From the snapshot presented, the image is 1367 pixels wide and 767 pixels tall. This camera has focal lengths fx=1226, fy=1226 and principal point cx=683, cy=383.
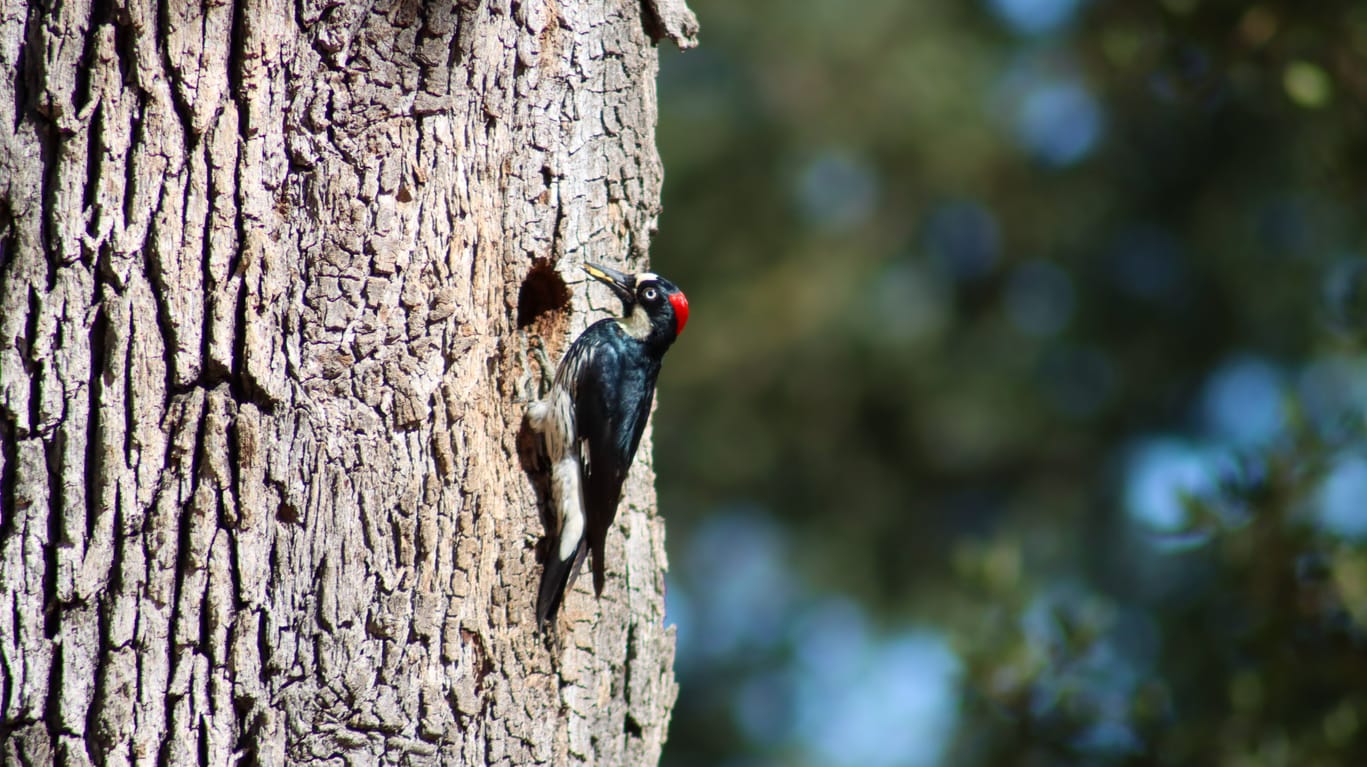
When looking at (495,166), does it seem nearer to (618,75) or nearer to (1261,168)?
(618,75)

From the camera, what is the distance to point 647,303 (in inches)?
148

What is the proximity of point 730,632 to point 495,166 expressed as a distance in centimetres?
653

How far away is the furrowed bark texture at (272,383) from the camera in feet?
7.59

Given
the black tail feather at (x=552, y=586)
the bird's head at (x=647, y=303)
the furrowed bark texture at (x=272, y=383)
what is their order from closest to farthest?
the furrowed bark texture at (x=272, y=383) → the black tail feather at (x=552, y=586) → the bird's head at (x=647, y=303)

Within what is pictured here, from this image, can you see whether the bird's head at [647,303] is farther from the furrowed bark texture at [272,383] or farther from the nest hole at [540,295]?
the furrowed bark texture at [272,383]

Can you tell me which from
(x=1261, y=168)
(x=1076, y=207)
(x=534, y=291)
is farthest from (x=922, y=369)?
(x=534, y=291)

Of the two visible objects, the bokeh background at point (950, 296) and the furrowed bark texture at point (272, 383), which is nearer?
the furrowed bark texture at point (272, 383)

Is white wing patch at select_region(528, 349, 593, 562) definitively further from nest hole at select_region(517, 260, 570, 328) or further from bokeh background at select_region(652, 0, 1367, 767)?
bokeh background at select_region(652, 0, 1367, 767)

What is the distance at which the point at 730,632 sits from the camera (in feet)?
29.2

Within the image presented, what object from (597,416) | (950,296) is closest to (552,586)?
(597,416)

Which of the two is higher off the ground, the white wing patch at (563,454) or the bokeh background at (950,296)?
the bokeh background at (950,296)

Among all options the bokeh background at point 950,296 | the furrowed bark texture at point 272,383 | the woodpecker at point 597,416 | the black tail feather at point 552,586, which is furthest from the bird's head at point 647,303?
the bokeh background at point 950,296

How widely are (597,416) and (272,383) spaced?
4.01 ft

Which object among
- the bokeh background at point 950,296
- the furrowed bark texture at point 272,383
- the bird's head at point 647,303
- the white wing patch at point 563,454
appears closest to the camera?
the furrowed bark texture at point 272,383
